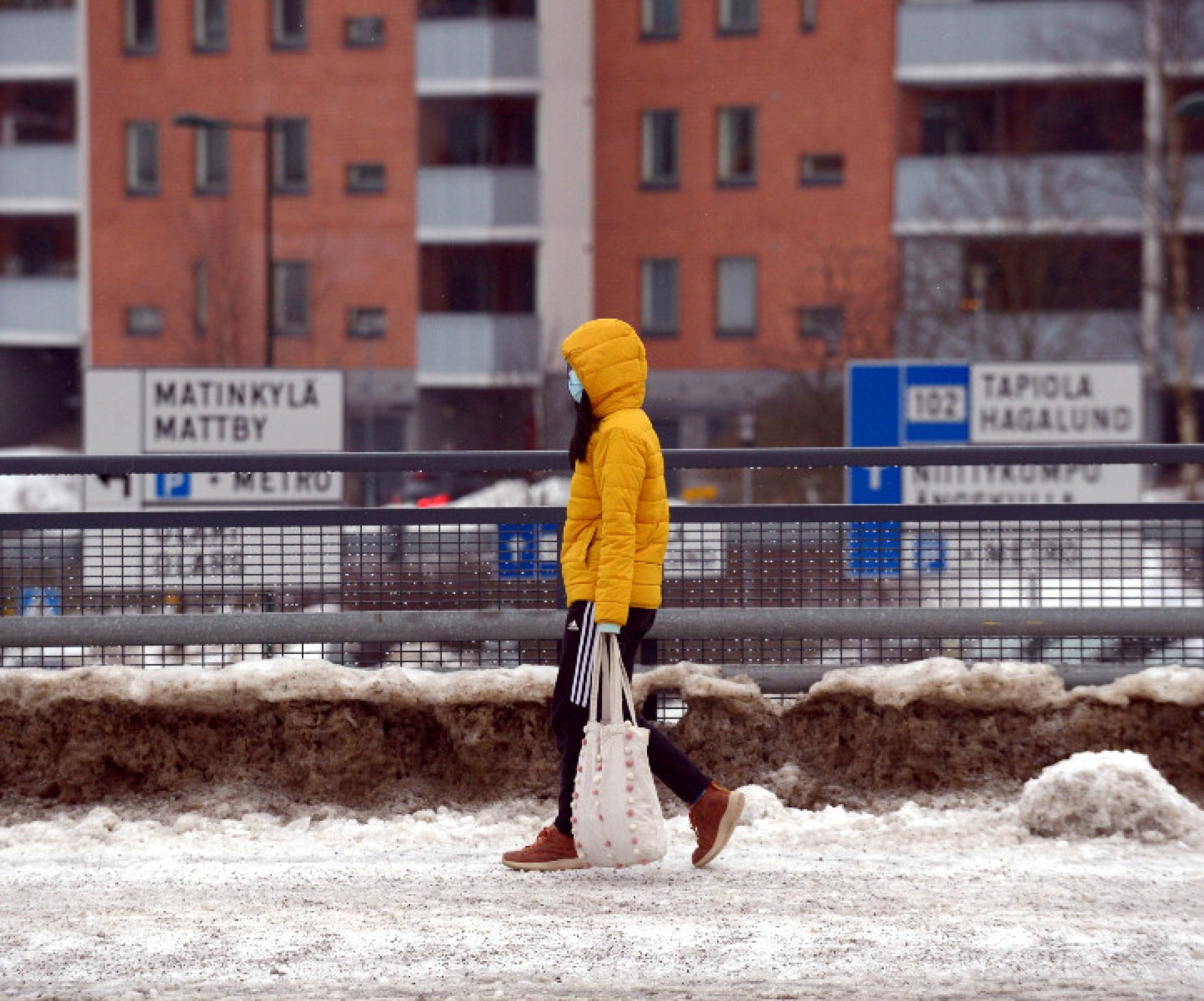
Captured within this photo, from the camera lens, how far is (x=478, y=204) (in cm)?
4859

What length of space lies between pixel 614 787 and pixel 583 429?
3.81 feet

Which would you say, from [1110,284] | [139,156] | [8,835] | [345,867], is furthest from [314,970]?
[139,156]

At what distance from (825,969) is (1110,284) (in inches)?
1643

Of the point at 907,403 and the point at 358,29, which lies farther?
the point at 358,29

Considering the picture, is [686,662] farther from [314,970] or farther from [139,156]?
[139,156]

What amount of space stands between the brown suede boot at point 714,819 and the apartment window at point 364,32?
4460cm

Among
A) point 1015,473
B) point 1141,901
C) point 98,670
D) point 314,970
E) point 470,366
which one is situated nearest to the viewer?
point 314,970

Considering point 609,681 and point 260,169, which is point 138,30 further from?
point 609,681

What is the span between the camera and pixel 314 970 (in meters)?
5.60

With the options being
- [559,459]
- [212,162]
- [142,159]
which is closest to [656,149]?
[212,162]

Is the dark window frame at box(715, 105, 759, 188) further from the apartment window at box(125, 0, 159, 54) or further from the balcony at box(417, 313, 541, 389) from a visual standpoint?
the apartment window at box(125, 0, 159, 54)

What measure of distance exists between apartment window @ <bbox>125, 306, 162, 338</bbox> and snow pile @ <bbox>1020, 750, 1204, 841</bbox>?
4566 centimetres

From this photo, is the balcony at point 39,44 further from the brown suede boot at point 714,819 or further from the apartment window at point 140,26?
the brown suede boot at point 714,819

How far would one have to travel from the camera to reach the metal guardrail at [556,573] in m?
8.09
